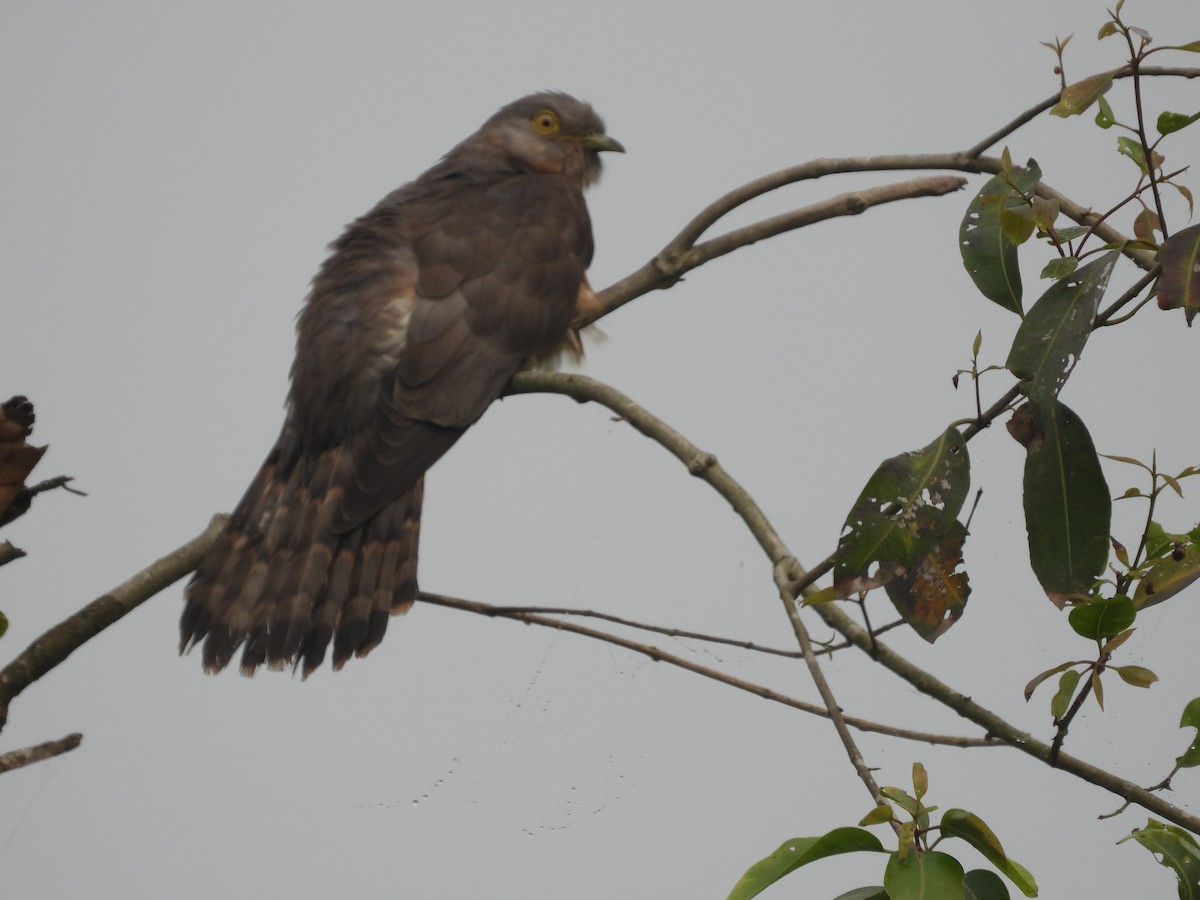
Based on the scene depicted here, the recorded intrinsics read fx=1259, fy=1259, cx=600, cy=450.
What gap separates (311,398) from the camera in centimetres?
387

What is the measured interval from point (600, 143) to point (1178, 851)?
354 cm

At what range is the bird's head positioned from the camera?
4.86 meters

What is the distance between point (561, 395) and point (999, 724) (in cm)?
139

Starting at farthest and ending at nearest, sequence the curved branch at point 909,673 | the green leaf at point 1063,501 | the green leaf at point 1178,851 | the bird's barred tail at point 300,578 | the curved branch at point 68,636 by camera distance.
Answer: the bird's barred tail at point 300,578 → the curved branch at point 68,636 → the green leaf at point 1063,501 → the curved branch at point 909,673 → the green leaf at point 1178,851

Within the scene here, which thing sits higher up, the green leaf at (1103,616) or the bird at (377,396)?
the bird at (377,396)

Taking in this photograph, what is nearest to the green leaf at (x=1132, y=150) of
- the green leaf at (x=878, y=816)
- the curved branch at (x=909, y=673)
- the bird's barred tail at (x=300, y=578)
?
the curved branch at (x=909, y=673)

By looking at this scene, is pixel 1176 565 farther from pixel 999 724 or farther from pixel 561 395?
pixel 561 395

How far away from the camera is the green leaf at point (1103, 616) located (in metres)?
1.94

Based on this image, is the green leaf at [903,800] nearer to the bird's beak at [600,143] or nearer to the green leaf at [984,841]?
the green leaf at [984,841]

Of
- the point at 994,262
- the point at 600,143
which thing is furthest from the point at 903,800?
the point at 600,143

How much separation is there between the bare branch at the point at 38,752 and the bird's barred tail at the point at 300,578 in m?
0.96

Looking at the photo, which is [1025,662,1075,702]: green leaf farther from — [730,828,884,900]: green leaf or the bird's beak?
the bird's beak

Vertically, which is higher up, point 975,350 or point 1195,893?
point 975,350

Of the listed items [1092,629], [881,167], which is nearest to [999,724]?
[1092,629]
